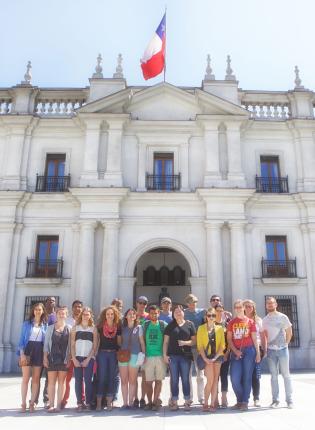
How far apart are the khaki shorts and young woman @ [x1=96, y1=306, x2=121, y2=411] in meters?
0.59

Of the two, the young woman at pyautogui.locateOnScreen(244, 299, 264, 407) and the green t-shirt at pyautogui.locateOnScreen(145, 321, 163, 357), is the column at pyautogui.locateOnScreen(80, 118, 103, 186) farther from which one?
the young woman at pyautogui.locateOnScreen(244, 299, 264, 407)

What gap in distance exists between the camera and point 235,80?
17875mm

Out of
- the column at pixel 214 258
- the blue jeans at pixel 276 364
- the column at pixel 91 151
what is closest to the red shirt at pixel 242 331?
the blue jeans at pixel 276 364

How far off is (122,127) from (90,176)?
100 inches

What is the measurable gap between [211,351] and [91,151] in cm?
1129

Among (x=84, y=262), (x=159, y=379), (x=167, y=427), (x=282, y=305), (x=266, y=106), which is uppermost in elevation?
(x=266, y=106)

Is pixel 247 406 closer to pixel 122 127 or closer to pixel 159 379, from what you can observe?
pixel 159 379

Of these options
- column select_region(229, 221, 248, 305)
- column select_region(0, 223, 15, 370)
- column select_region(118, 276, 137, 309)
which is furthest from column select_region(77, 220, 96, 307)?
column select_region(229, 221, 248, 305)

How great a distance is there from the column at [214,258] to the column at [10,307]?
7.28 metres

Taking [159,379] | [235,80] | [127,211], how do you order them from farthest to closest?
[235,80] → [127,211] → [159,379]

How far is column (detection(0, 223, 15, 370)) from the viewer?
14.8m

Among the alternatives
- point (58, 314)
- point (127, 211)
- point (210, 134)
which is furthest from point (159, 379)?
point (210, 134)

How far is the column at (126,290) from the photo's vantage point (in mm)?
15070

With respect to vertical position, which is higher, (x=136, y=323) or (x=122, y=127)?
(x=122, y=127)
